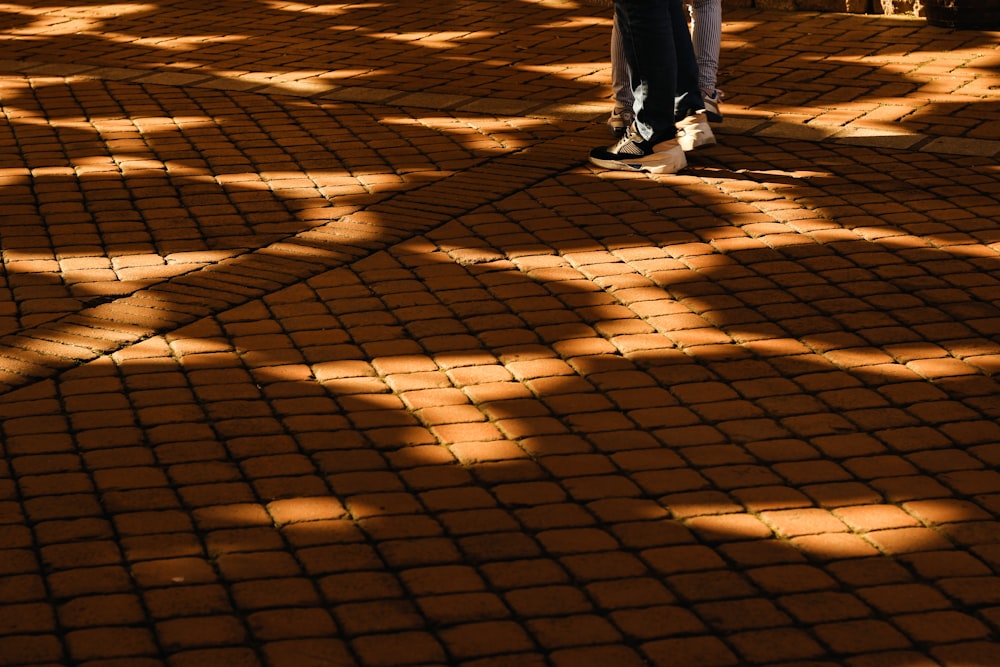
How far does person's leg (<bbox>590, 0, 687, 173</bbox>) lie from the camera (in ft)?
17.6

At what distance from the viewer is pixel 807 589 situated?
279 cm

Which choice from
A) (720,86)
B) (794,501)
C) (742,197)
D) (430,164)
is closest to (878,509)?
(794,501)

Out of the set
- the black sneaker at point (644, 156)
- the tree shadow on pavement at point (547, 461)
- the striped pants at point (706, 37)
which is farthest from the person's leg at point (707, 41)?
the tree shadow on pavement at point (547, 461)

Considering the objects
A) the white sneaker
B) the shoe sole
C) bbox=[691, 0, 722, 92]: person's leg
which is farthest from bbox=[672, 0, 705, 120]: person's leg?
the shoe sole

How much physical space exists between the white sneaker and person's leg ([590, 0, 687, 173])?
0.27 meters

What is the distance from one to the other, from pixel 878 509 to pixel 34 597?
74.1 inches

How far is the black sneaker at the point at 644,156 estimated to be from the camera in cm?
563

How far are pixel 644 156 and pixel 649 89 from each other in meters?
0.30

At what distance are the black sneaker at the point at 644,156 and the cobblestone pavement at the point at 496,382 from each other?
2.5 inches

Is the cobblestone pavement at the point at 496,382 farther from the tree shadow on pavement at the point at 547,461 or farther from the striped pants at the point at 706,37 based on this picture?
the striped pants at the point at 706,37

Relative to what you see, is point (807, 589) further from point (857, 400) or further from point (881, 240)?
point (881, 240)

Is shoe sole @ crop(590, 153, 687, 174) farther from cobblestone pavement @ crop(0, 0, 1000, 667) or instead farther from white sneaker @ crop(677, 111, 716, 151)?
white sneaker @ crop(677, 111, 716, 151)

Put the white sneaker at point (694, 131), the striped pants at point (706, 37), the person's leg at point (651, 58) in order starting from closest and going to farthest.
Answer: the person's leg at point (651, 58)
the white sneaker at point (694, 131)
the striped pants at point (706, 37)

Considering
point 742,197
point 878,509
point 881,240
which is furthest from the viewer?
point 742,197
